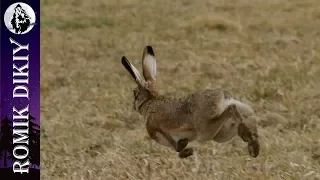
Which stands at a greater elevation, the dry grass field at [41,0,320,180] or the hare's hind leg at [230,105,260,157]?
the hare's hind leg at [230,105,260,157]

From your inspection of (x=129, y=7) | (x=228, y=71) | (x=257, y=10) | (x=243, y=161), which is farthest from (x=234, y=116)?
(x=129, y=7)

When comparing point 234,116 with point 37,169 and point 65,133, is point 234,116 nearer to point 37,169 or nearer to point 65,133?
point 37,169

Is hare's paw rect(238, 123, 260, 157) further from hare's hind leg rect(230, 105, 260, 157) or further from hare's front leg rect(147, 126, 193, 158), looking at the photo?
hare's front leg rect(147, 126, 193, 158)

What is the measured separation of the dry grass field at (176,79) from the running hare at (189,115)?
13.3 inches

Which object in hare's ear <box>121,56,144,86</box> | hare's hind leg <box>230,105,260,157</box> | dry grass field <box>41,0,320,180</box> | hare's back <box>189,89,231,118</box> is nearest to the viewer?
hare's hind leg <box>230,105,260,157</box>

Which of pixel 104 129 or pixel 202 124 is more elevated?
pixel 202 124

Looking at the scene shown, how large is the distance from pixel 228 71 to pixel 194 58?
0.93m

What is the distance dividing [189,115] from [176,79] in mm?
4117

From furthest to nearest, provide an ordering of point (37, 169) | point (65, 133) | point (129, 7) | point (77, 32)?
point (129, 7)
point (77, 32)
point (65, 133)
point (37, 169)

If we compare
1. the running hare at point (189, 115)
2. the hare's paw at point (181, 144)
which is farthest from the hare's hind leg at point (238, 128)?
the hare's paw at point (181, 144)

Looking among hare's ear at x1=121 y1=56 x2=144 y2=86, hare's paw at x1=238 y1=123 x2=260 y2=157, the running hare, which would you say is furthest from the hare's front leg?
hare's paw at x1=238 y1=123 x2=260 y2=157

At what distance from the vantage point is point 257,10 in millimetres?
13297

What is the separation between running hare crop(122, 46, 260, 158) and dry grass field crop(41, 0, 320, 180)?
0.34m

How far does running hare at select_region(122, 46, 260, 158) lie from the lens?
13.9 feet
